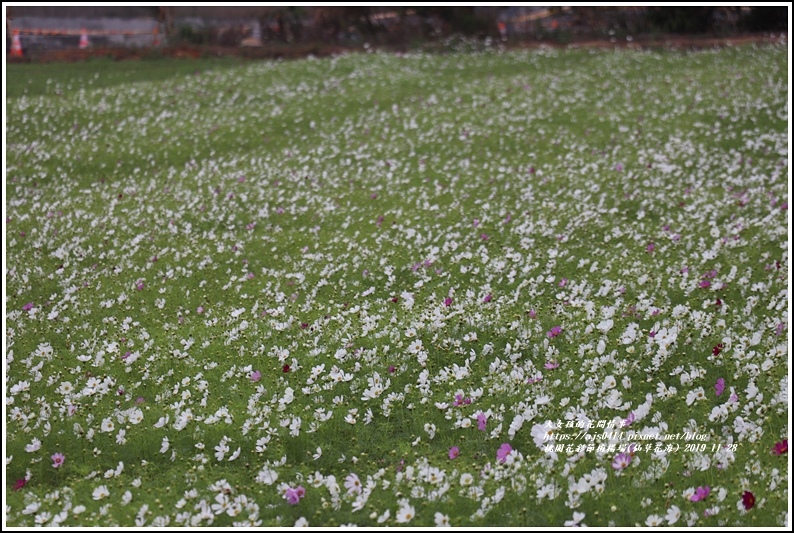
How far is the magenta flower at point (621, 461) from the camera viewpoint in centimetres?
562

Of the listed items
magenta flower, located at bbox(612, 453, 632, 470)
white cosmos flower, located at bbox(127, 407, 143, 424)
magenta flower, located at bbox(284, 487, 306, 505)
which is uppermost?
magenta flower, located at bbox(612, 453, 632, 470)

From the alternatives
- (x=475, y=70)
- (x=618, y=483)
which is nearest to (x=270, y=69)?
(x=475, y=70)

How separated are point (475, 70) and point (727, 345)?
20841mm

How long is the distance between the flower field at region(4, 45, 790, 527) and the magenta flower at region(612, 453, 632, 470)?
0.03 meters

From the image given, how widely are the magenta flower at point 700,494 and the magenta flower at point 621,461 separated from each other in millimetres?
566

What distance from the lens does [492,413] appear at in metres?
6.76

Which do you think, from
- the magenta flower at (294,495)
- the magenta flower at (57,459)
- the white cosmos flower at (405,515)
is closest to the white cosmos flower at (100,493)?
the magenta flower at (57,459)

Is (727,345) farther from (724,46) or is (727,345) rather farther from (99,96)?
(724,46)

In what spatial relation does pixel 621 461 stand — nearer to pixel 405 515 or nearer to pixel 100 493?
pixel 405 515

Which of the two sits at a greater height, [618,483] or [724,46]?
[724,46]

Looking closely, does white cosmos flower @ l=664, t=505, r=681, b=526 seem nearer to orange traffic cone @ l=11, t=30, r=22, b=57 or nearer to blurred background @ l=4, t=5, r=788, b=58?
blurred background @ l=4, t=5, r=788, b=58

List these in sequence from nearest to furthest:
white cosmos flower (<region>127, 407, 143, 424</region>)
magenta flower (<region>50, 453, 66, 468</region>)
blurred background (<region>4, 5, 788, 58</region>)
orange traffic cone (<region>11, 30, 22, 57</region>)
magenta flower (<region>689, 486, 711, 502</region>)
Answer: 1. magenta flower (<region>689, 486, 711, 502</region>)
2. magenta flower (<region>50, 453, 66, 468</region>)
3. white cosmos flower (<region>127, 407, 143, 424</region>)
4. orange traffic cone (<region>11, 30, 22, 57</region>)
5. blurred background (<region>4, 5, 788, 58</region>)

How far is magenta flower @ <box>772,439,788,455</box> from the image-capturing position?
18.2ft

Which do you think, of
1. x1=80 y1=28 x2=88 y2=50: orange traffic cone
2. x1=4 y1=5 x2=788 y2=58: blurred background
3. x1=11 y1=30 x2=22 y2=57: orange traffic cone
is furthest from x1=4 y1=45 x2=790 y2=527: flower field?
x1=4 y1=5 x2=788 y2=58: blurred background
